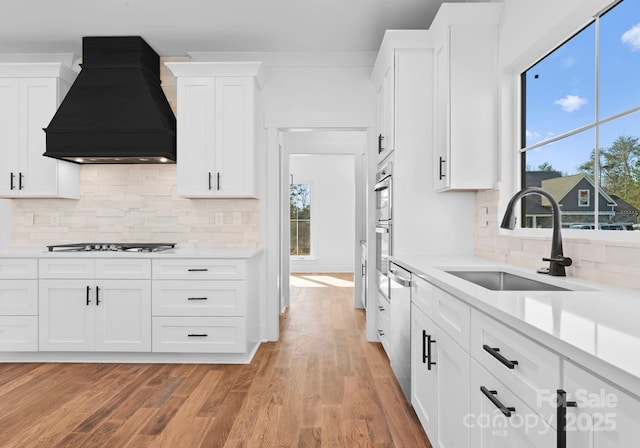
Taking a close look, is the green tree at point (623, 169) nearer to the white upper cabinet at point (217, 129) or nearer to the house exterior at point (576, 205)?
the house exterior at point (576, 205)

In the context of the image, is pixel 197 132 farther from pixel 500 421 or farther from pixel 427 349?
pixel 500 421

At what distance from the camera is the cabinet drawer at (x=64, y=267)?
320 cm

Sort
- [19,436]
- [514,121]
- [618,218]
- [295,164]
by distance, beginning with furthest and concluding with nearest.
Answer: [295,164] < [514,121] < [19,436] < [618,218]

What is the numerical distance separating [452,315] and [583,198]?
0.95 metres

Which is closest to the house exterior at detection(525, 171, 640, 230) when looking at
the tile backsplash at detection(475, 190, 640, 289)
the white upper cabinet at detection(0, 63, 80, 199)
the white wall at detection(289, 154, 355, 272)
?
the tile backsplash at detection(475, 190, 640, 289)

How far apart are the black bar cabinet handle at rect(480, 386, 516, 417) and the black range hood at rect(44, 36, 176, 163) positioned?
3.08 meters

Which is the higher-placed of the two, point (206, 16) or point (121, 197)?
point (206, 16)

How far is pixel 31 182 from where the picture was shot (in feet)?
11.7

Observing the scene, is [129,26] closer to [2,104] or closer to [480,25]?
[2,104]

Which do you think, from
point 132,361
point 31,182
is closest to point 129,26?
point 31,182

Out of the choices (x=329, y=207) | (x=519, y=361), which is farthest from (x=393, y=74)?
(x=329, y=207)

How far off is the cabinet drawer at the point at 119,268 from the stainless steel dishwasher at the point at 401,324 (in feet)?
6.57

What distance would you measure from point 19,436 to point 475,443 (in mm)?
2310

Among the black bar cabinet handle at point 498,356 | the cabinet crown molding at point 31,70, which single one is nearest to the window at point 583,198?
the black bar cabinet handle at point 498,356
